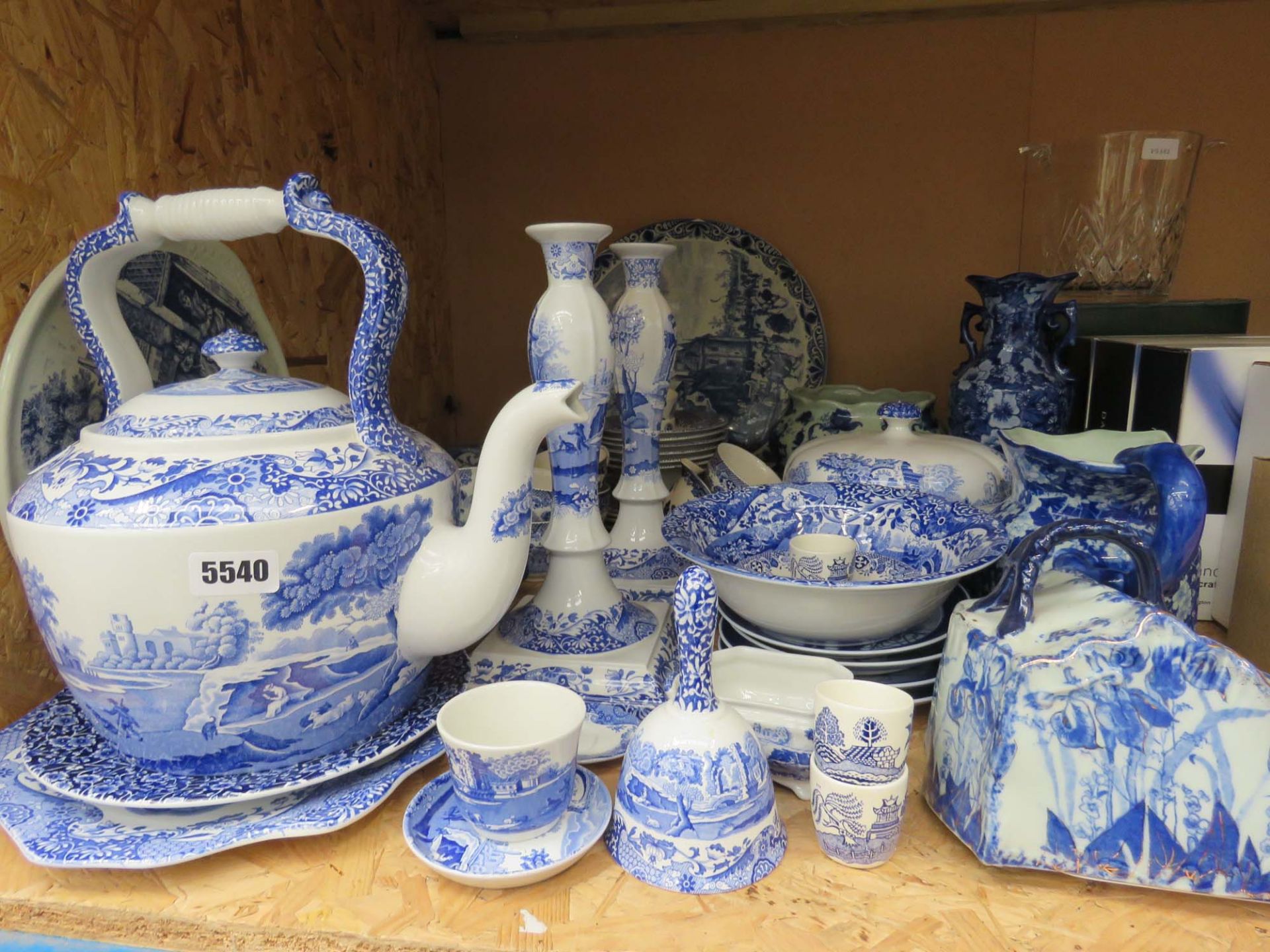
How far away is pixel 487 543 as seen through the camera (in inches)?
24.6

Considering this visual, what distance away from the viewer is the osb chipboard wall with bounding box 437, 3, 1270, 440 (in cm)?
127

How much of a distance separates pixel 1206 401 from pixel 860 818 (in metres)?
0.61

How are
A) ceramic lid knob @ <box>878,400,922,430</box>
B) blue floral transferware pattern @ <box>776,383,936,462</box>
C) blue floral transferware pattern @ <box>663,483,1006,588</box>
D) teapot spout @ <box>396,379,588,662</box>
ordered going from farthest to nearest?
blue floral transferware pattern @ <box>776,383,936,462</box> < ceramic lid knob @ <box>878,400,922,430</box> < blue floral transferware pattern @ <box>663,483,1006,588</box> < teapot spout @ <box>396,379,588,662</box>

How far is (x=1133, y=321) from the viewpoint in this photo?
1.09m

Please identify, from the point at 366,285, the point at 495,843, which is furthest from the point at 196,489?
the point at 495,843

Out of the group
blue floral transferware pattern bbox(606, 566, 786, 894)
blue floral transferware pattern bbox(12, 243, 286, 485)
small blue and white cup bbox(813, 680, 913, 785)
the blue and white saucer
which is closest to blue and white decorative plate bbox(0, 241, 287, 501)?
blue floral transferware pattern bbox(12, 243, 286, 485)

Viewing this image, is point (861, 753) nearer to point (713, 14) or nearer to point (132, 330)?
point (132, 330)

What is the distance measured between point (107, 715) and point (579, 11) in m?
1.18

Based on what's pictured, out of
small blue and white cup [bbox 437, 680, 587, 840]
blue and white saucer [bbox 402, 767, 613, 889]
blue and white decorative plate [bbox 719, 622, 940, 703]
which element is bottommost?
blue and white saucer [bbox 402, 767, 613, 889]

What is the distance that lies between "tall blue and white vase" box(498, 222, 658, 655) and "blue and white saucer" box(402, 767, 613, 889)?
20cm

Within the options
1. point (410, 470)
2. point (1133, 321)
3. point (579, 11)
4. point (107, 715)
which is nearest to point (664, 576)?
point (410, 470)

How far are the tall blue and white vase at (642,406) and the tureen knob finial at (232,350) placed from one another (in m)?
0.35

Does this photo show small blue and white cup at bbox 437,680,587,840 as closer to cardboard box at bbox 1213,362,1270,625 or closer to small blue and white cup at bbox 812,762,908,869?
small blue and white cup at bbox 812,762,908,869

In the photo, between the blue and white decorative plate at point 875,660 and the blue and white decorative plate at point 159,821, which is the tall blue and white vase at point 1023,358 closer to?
the blue and white decorative plate at point 875,660
